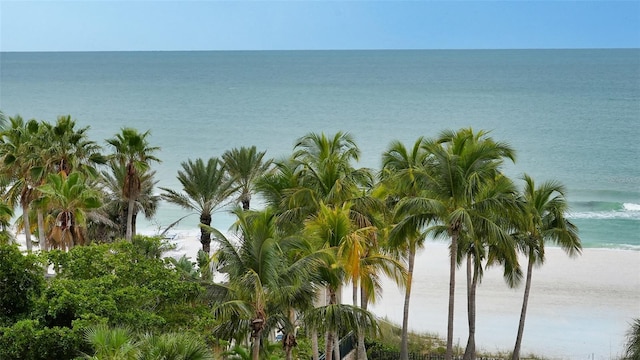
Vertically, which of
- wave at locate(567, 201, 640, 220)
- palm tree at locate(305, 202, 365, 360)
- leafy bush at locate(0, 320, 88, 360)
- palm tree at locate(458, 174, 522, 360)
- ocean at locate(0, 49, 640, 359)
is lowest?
leafy bush at locate(0, 320, 88, 360)

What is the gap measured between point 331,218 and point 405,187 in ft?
17.4

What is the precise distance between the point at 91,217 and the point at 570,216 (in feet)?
115

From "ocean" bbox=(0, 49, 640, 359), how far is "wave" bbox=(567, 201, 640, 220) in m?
0.15

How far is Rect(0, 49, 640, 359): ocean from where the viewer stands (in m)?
37.5

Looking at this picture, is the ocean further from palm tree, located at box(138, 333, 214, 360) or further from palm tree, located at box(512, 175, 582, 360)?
palm tree, located at box(138, 333, 214, 360)

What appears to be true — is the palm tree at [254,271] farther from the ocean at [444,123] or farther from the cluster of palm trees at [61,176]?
the ocean at [444,123]

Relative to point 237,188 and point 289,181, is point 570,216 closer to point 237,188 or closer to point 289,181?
point 237,188

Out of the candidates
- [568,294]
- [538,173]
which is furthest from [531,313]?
[538,173]

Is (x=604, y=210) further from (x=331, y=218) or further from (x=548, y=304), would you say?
(x=331, y=218)

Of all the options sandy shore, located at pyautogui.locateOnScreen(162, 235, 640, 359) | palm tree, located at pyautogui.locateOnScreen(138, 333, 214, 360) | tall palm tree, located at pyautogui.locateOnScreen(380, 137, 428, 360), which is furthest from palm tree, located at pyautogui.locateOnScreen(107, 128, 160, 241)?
palm tree, located at pyautogui.locateOnScreen(138, 333, 214, 360)

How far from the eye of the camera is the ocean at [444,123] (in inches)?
1478

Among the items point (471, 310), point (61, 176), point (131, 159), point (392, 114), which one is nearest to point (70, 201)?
point (61, 176)

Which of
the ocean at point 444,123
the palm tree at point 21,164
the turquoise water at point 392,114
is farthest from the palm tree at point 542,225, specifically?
the turquoise water at point 392,114

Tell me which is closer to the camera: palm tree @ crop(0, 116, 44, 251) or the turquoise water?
palm tree @ crop(0, 116, 44, 251)
